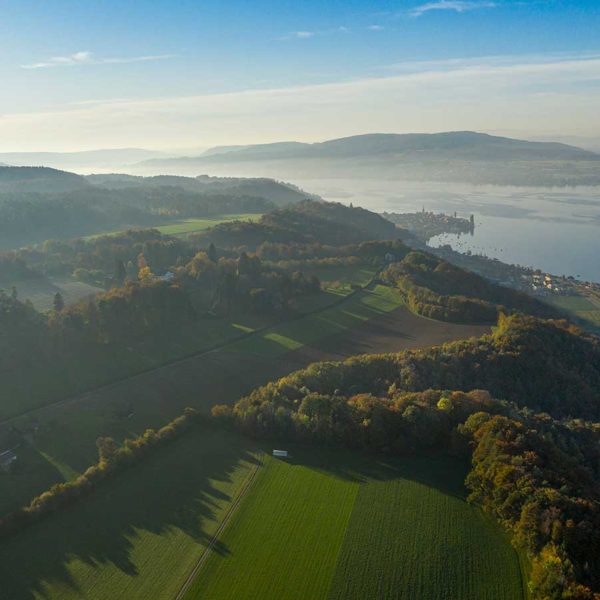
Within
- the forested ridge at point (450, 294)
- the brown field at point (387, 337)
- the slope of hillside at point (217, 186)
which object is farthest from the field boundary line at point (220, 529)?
the slope of hillside at point (217, 186)

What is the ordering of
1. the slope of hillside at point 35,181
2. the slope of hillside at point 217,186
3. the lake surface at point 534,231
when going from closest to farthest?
the lake surface at point 534,231 < the slope of hillside at point 35,181 < the slope of hillside at point 217,186

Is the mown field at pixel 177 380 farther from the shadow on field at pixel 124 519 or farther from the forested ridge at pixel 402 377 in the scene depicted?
the shadow on field at pixel 124 519

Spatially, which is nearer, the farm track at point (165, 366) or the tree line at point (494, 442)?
the tree line at point (494, 442)

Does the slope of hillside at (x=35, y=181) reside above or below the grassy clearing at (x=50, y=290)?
above

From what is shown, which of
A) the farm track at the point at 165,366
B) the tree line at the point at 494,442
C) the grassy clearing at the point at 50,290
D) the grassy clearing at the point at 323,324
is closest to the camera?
the tree line at the point at 494,442

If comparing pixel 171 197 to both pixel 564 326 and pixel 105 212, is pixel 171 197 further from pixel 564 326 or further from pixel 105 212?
pixel 564 326

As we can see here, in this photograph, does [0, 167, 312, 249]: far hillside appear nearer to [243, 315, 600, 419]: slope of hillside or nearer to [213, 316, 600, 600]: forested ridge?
[243, 315, 600, 419]: slope of hillside

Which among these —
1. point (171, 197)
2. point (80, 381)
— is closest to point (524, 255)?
point (171, 197)

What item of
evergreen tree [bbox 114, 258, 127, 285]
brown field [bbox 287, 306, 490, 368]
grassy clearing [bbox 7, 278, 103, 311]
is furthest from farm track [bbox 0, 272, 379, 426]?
evergreen tree [bbox 114, 258, 127, 285]
